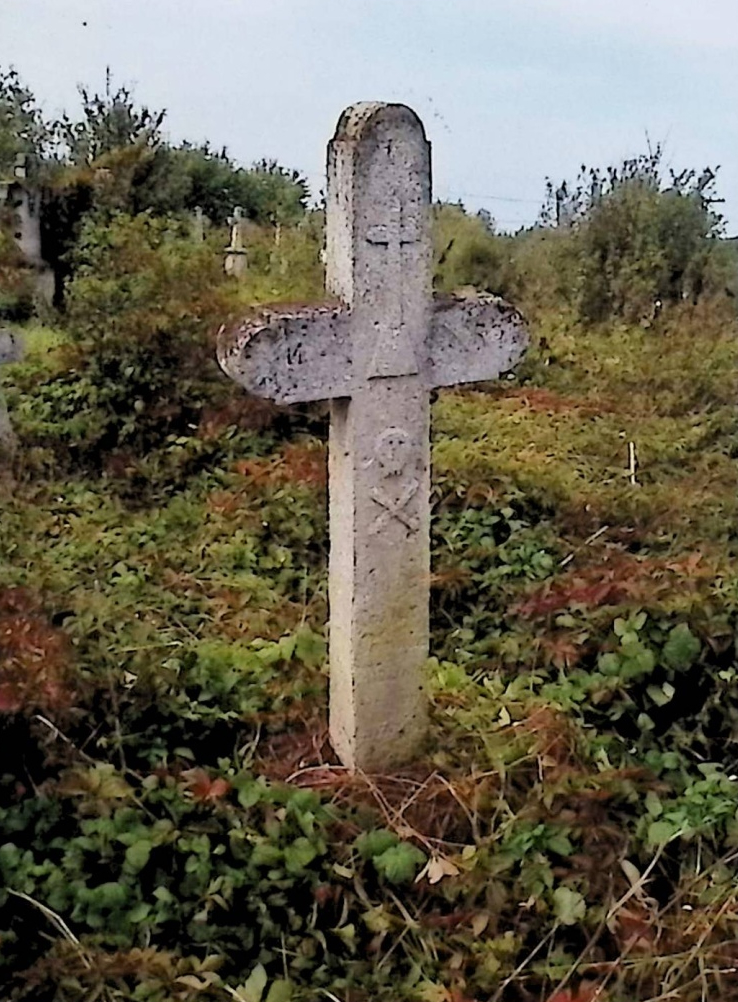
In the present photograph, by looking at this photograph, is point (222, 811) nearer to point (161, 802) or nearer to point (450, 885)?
point (161, 802)

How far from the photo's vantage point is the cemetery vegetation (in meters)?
2.84

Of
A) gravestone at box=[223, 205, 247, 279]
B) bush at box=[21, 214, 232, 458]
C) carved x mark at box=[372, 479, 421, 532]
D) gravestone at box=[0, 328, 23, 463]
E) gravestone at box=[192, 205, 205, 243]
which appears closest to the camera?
carved x mark at box=[372, 479, 421, 532]

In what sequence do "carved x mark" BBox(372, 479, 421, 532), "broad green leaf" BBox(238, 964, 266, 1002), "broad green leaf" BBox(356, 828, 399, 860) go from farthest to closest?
"carved x mark" BBox(372, 479, 421, 532), "broad green leaf" BBox(356, 828, 399, 860), "broad green leaf" BBox(238, 964, 266, 1002)

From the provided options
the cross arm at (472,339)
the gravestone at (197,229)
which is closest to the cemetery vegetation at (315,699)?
the cross arm at (472,339)

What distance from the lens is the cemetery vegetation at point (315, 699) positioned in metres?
2.84

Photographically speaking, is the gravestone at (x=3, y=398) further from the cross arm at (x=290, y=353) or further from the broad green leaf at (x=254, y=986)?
the broad green leaf at (x=254, y=986)

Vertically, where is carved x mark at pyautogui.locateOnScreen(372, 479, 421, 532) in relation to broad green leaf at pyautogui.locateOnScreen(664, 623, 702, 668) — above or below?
above

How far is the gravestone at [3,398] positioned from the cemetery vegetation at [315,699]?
0.41 ft

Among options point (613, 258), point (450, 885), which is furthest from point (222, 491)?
point (613, 258)

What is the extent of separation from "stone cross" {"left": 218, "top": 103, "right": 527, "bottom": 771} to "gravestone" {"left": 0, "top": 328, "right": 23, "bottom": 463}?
2981 mm

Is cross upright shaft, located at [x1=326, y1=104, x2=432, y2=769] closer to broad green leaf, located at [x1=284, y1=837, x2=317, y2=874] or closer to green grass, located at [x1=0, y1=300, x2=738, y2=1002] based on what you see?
green grass, located at [x1=0, y1=300, x2=738, y2=1002]

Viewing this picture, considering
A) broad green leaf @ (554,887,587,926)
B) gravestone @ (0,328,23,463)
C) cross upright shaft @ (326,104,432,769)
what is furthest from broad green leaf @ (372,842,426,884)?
gravestone @ (0,328,23,463)

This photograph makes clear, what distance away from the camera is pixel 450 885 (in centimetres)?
299

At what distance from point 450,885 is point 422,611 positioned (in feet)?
2.97
